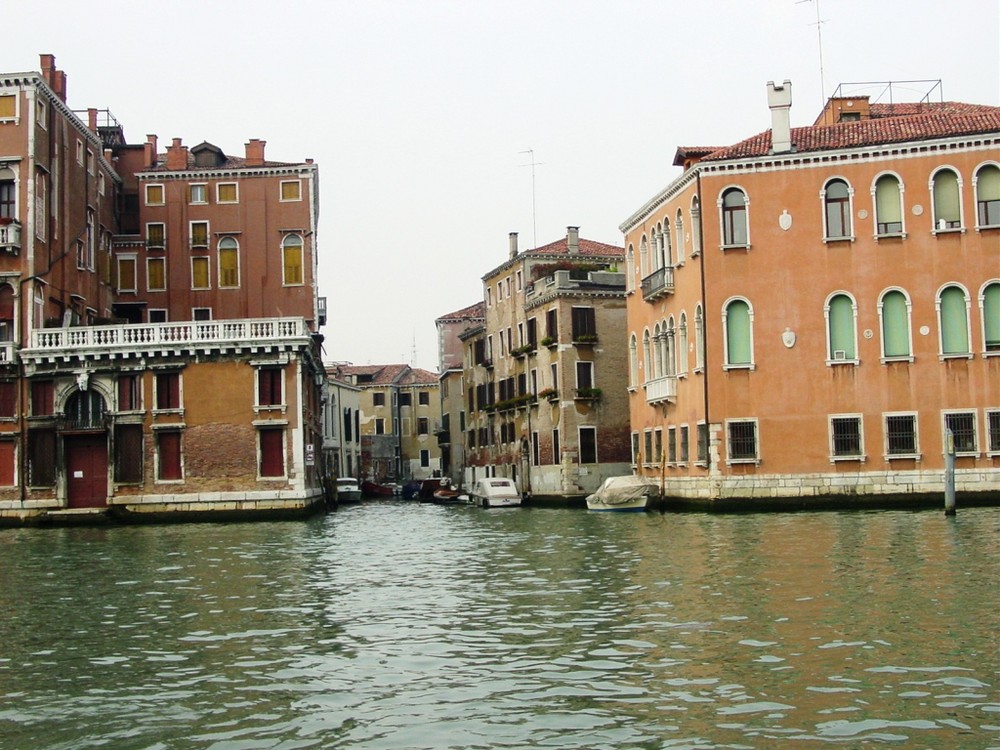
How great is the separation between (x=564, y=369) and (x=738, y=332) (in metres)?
14.6

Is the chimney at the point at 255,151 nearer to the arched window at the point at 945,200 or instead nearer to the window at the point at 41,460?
the window at the point at 41,460

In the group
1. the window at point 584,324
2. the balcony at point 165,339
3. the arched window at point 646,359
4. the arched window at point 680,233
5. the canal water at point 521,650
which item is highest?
the arched window at point 680,233

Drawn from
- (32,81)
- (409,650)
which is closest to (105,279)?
(32,81)

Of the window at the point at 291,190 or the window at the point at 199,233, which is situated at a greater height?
the window at the point at 291,190

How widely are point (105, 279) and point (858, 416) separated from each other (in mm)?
27352

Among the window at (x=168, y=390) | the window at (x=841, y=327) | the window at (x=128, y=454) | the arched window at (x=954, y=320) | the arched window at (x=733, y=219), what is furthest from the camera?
the window at (x=168, y=390)

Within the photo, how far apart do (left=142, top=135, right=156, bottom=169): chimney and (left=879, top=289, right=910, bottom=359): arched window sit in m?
28.8

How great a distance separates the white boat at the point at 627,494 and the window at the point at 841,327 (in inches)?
268

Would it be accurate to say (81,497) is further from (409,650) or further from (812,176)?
(409,650)

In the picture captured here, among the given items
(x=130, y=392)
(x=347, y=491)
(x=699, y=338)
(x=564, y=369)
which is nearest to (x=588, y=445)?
(x=564, y=369)

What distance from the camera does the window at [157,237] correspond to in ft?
157

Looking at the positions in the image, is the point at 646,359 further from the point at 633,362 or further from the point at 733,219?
the point at 733,219

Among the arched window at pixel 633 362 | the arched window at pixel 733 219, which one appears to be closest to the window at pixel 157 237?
the arched window at pixel 633 362

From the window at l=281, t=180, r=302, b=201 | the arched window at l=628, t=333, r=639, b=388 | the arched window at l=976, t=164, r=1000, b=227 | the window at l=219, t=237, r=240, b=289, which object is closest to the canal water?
the arched window at l=976, t=164, r=1000, b=227
